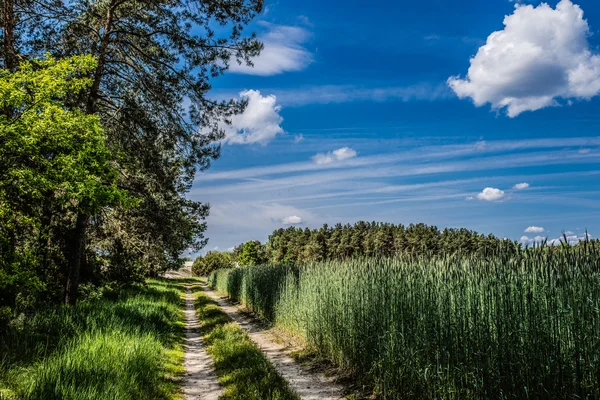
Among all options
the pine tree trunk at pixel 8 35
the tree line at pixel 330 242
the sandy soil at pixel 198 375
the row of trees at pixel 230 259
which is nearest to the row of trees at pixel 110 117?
the pine tree trunk at pixel 8 35

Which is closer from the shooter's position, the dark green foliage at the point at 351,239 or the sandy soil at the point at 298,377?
the sandy soil at the point at 298,377

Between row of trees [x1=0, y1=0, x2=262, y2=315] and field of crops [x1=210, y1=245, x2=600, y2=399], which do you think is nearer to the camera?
field of crops [x1=210, y1=245, x2=600, y2=399]

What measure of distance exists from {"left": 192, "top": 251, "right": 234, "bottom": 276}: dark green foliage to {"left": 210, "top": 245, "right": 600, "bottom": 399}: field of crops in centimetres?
8148

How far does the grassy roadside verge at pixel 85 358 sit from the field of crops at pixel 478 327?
352cm

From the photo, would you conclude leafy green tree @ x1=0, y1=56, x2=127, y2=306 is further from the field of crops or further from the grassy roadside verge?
the field of crops

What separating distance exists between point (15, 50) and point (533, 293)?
1320 cm

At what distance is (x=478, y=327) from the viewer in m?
4.62

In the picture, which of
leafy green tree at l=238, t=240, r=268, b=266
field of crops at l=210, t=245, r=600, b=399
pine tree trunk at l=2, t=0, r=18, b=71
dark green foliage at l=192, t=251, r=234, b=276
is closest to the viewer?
field of crops at l=210, t=245, r=600, b=399

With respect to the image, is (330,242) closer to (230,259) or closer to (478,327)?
(230,259)

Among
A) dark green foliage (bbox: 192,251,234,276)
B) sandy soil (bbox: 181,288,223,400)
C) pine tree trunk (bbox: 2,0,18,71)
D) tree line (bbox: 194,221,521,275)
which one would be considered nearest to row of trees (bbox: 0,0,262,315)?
pine tree trunk (bbox: 2,0,18,71)

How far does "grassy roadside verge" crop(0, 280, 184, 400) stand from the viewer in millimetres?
4996

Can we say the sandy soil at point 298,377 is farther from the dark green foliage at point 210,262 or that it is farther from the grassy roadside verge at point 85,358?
the dark green foliage at point 210,262

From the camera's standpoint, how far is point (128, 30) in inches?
504

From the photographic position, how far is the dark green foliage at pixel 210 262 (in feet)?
297
